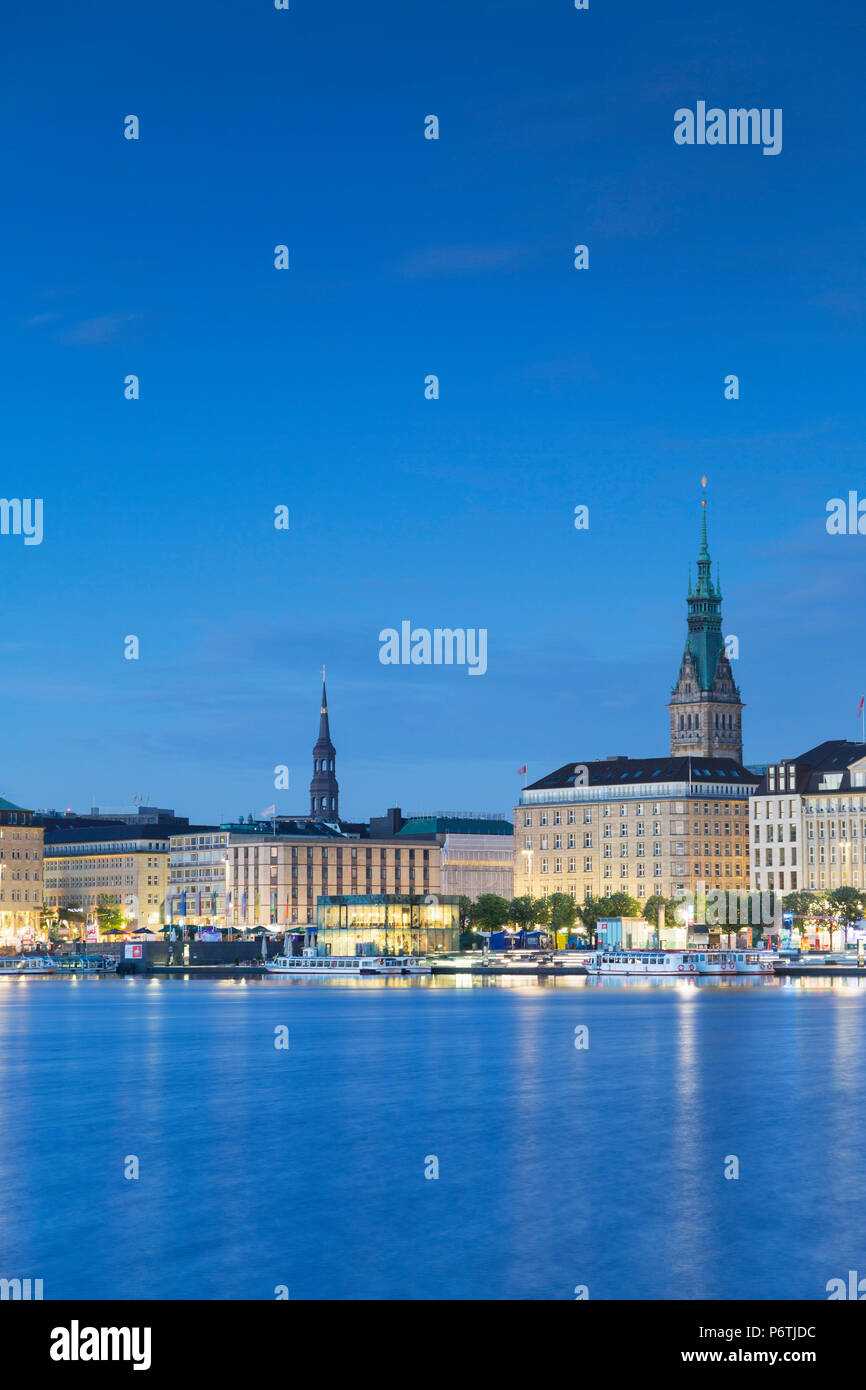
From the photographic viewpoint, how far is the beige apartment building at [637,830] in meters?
182

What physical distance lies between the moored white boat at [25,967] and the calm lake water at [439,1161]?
94176 mm

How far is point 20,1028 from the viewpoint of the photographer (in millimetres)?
88062

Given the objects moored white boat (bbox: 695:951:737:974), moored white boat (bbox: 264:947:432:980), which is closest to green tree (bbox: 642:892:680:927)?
moored white boat (bbox: 695:951:737:974)

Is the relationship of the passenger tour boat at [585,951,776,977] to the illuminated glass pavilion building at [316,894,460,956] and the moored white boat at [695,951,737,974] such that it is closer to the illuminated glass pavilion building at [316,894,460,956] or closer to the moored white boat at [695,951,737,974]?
the moored white boat at [695,951,737,974]

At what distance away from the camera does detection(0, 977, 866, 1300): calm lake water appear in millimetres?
31688

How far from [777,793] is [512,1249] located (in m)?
146

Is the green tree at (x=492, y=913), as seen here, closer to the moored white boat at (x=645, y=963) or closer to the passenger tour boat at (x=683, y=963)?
the moored white boat at (x=645, y=963)

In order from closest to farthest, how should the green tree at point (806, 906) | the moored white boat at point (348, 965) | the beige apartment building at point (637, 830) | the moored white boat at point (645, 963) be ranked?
the moored white boat at point (645, 963) → the green tree at point (806, 906) → the moored white boat at point (348, 965) → the beige apartment building at point (637, 830)

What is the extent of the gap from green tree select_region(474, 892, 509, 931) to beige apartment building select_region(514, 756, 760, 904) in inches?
432

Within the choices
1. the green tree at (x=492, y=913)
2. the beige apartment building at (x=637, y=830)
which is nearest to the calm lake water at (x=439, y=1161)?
the green tree at (x=492, y=913)

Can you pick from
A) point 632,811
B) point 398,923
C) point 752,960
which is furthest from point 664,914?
point 398,923

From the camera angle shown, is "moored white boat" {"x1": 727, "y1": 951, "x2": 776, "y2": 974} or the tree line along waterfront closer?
"moored white boat" {"x1": 727, "y1": 951, "x2": 776, "y2": 974}
